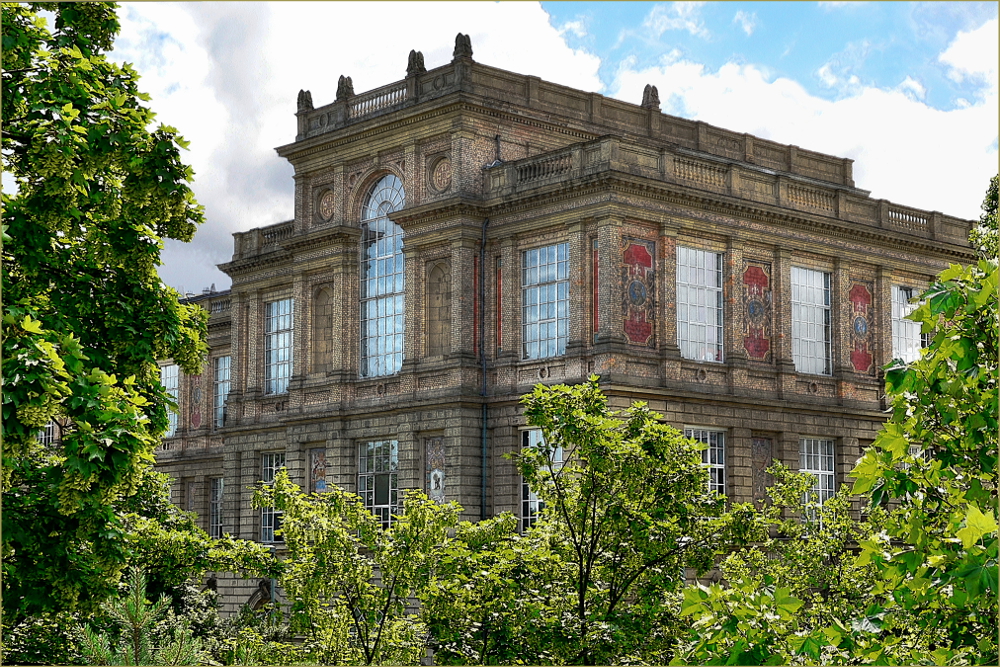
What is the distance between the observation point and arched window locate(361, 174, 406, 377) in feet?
152

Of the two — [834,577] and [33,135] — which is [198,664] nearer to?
[33,135]

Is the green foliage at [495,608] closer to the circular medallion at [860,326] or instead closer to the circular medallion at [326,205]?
the circular medallion at [860,326]

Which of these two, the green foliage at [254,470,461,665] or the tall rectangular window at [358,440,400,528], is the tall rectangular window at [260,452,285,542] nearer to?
the tall rectangular window at [358,440,400,528]

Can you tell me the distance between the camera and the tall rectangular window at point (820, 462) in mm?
44781

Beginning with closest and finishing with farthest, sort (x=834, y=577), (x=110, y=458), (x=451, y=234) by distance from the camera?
(x=110, y=458), (x=834, y=577), (x=451, y=234)

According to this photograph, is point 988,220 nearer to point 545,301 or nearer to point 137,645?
point 545,301

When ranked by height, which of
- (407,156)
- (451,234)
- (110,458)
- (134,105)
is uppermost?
(407,156)

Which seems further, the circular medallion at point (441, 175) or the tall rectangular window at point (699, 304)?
the circular medallion at point (441, 175)

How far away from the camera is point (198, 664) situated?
1393 centimetres

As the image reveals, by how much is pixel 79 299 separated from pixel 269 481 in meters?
35.1

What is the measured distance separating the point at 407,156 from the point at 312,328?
788cm

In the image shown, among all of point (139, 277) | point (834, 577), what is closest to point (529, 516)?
point (834, 577)

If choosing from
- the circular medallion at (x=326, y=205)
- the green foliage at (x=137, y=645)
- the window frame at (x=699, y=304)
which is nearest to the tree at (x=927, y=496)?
the green foliage at (x=137, y=645)

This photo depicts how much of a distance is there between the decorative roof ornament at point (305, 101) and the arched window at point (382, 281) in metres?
4.95
